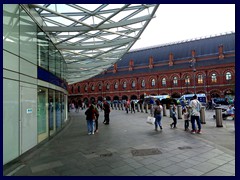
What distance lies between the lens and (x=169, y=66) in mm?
51375

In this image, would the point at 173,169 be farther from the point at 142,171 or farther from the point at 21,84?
the point at 21,84

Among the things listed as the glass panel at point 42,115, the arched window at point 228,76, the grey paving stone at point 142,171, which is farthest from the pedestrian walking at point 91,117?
the arched window at point 228,76

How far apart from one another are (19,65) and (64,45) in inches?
302

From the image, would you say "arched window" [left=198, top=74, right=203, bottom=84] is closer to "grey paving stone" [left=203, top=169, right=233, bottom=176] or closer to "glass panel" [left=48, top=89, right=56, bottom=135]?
"glass panel" [left=48, top=89, right=56, bottom=135]

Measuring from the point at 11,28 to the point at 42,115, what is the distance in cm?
384

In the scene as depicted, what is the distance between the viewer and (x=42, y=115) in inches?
320

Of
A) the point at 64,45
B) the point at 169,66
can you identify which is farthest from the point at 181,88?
the point at 64,45

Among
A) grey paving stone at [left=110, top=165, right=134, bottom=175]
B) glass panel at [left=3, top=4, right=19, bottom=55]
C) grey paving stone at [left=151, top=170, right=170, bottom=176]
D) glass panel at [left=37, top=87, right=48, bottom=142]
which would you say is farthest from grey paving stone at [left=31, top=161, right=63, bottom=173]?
glass panel at [left=3, top=4, right=19, bottom=55]

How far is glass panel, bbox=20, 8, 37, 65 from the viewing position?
21.2 feet

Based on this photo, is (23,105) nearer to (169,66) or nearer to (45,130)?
(45,130)

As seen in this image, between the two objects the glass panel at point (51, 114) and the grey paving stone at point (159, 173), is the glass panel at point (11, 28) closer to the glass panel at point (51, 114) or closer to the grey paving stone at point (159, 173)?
the glass panel at point (51, 114)

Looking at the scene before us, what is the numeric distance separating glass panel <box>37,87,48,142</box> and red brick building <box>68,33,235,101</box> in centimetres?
3504

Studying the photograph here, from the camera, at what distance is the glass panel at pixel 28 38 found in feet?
21.2

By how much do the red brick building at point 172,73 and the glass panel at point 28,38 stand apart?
35634 millimetres
